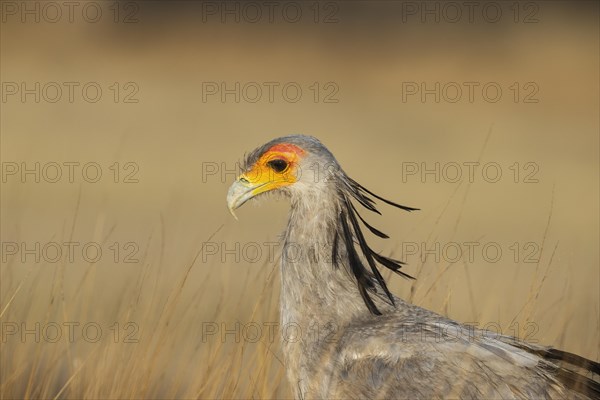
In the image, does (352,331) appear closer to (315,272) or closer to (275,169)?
(315,272)

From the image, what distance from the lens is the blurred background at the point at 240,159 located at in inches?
247

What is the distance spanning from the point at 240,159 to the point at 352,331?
3.30m

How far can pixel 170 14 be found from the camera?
2662 cm

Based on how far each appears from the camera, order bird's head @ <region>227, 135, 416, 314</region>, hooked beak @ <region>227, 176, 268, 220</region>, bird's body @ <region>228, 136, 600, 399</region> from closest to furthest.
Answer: bird's body @ <region>228, 136, 600, 399</region>, bird's head @ <region>227, 135, 416, 314</region>, hooked beak @ <region>227, 176, 268, 220</region>

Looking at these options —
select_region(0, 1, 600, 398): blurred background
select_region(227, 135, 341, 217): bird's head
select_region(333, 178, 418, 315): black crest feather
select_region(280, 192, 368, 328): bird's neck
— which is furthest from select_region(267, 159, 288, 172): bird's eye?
select_region(0, 1, 600, 398): blurred background

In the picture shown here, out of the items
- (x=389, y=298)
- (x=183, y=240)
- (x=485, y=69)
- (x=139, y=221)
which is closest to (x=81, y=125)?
(x=139, y=221)

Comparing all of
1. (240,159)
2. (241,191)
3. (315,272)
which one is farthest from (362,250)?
(240,159)

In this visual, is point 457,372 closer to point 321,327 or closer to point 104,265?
point 321,327

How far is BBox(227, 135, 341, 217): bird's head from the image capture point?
195 inches

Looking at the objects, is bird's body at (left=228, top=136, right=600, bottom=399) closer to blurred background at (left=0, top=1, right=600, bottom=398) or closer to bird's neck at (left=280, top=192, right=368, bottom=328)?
bird's neck at (left=280, top=192, right=368, bottom=328)

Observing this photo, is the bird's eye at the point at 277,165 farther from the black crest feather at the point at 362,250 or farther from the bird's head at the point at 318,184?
the black crest feather at the point at 362,250

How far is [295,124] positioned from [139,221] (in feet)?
21.4

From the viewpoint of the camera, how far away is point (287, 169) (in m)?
5.00

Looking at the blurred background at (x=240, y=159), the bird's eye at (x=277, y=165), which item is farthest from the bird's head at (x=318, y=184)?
the blurred background at (x=240, y=159)
